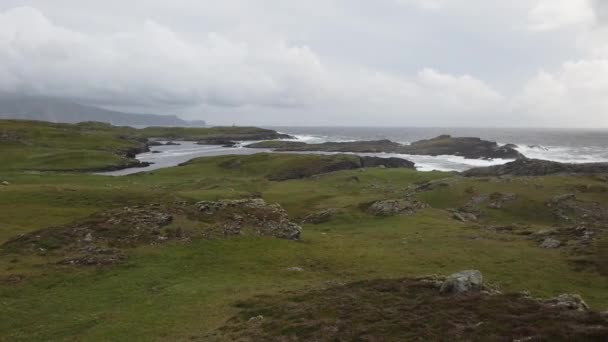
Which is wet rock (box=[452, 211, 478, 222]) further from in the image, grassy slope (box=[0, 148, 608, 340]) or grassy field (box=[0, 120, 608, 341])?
grassy slope (box=[0, 148, 608, 340])

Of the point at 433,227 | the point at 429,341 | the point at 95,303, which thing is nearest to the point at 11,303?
the point at 95,303

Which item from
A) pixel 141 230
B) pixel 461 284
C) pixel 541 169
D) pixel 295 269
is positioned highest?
pixel 541 169

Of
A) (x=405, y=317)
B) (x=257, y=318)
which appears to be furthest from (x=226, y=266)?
(x=405, y=317)

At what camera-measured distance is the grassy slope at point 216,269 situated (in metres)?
25.9

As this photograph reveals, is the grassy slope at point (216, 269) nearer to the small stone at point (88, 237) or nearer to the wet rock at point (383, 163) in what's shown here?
the small stone at point (88, 237)

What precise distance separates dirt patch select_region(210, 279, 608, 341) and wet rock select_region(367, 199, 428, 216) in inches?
1349

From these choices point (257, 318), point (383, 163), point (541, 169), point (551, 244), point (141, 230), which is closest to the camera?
point (257, 318)

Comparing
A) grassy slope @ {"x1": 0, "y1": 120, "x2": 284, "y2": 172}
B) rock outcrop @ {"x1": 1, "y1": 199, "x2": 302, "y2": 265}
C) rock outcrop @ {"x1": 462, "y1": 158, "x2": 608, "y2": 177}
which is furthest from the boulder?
grassy slope @ {"x1": 0, "y1": 120, "x2": 284, "y2": 172}

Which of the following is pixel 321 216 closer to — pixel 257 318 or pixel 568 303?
pixel 257 318

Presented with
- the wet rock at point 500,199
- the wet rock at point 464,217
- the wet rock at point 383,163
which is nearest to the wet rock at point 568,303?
the wet rock at point 464,217

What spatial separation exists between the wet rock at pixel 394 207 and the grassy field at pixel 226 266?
1554 mm

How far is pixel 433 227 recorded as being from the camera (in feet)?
172

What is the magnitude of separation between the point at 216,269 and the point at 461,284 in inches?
780

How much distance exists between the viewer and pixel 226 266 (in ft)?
119
